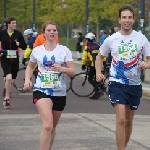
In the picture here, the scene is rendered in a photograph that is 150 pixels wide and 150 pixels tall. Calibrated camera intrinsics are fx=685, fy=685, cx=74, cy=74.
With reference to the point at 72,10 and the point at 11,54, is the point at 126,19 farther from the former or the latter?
the point at 72,10

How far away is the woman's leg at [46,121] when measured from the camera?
8.50 metres

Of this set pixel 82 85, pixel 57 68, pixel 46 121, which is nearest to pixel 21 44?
pixel 82 85

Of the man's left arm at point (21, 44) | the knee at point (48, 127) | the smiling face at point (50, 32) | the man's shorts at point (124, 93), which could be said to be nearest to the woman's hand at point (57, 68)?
the smiling face at point (50, 32)

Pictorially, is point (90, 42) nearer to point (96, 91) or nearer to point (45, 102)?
point (96, 91)

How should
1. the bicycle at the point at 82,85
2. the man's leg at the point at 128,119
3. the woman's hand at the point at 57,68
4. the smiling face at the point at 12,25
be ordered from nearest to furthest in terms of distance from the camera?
the woman's hand at the point at 57,68
the man's leg at the point at 128,119
the smiling face at the point at 12,25
the bicycle at the point at 82,85

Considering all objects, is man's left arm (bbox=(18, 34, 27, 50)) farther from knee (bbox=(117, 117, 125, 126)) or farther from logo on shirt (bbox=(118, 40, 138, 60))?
knee (bbox=(117, 117, 125, 126))

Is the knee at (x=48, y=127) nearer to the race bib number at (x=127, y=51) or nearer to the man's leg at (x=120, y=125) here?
the man's leg at (x=120, y=125)

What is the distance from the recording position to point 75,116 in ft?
46.7

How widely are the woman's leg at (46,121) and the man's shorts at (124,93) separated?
0.91 meters

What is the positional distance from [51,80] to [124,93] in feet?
3.38

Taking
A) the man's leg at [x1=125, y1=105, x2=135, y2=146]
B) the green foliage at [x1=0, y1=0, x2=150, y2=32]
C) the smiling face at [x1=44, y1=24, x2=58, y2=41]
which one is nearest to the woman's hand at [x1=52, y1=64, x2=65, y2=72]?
the smiling face at [x1=44, y1=24, x2=58, y2=41]

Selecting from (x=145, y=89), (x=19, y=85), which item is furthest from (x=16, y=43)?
(x=145, y=89)

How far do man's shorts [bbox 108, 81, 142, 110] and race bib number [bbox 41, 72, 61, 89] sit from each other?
788 millimetres

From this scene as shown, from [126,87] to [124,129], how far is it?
1.85 feet
